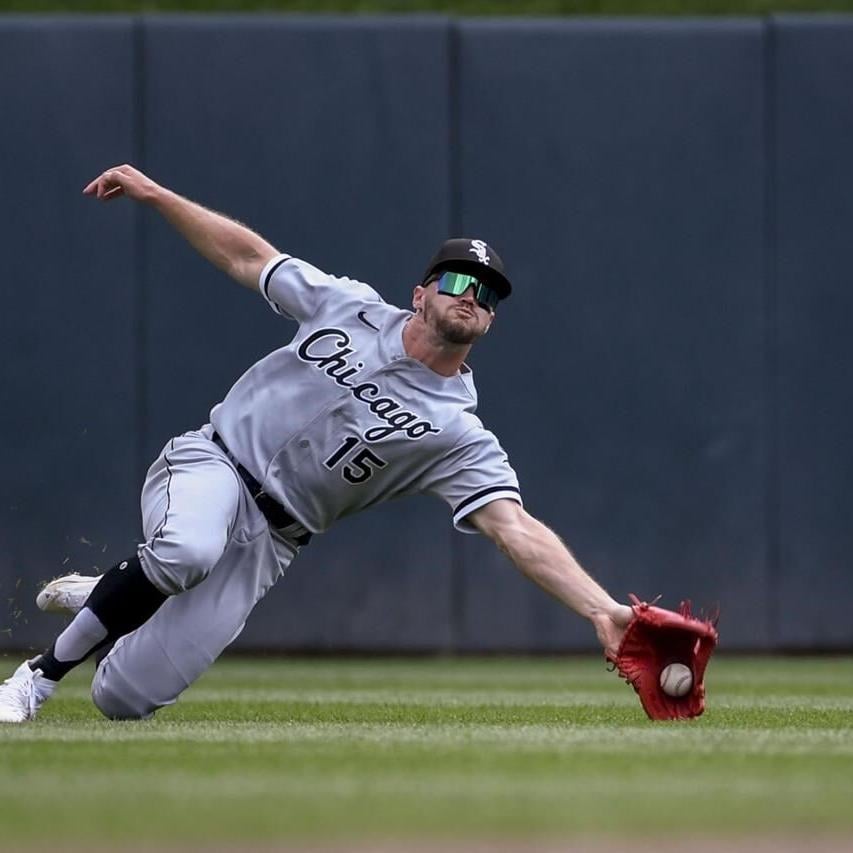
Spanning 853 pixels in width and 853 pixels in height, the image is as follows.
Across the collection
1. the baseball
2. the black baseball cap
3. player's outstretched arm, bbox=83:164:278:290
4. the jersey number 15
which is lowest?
the baseball

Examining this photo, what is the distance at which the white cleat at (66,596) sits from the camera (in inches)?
214

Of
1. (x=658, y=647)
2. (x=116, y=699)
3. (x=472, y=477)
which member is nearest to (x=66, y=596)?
(x=116, y=699)

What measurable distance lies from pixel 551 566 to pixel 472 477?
0.36 metres

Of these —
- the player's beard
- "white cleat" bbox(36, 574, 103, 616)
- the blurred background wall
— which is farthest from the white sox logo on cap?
the blurred background wall

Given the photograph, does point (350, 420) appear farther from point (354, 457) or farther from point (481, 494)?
point (481, 494)

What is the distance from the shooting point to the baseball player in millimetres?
5199

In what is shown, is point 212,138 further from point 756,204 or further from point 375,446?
point 375,446

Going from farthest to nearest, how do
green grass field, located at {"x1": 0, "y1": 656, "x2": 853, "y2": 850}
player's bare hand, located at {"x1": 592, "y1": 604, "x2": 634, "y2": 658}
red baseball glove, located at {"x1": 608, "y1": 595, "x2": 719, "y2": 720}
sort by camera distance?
player's bare hand, located at {"x1": 592, "y1": 604, "x2": 634, "y2": 658}
red baseball glove, located at {"x1": 608, "y1": 595, "x2": 719, "y2": 720}
green grass field, located at {"x1": 0, "y1": 656, "x2": 853, "y2": 850}

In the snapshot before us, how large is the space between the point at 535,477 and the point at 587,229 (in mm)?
1197

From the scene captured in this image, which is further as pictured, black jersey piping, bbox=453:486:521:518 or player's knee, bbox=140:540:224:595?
black jersey piping, bbox=453:486:521:518

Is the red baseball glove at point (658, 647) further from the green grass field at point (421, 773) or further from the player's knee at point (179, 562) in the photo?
the player's knee at point (179, 562)

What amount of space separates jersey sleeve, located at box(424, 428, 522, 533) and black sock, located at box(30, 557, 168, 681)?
0.80 m

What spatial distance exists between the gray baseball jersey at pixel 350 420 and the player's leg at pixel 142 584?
0.25m

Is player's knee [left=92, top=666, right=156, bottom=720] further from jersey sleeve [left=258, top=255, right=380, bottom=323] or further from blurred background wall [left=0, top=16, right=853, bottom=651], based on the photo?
blurred background wall [left=0, top=16, right=853, bottom=651]
